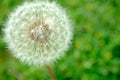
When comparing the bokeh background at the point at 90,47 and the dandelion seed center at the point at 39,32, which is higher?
the bokeh background at the point at 90,47

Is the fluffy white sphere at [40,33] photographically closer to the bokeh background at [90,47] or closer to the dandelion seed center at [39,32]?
the dandelion seed center at [39,32]

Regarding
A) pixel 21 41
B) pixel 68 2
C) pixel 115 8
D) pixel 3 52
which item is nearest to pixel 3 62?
pixel 3 52

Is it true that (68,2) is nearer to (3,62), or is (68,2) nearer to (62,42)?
(3,62)

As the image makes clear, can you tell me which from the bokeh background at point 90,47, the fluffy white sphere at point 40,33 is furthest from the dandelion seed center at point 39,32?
the bokeh background at point 90,47

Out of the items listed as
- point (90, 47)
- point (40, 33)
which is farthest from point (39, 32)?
point (90, 47)

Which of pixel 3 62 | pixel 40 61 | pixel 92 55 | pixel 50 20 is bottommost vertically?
pixel 40 61
